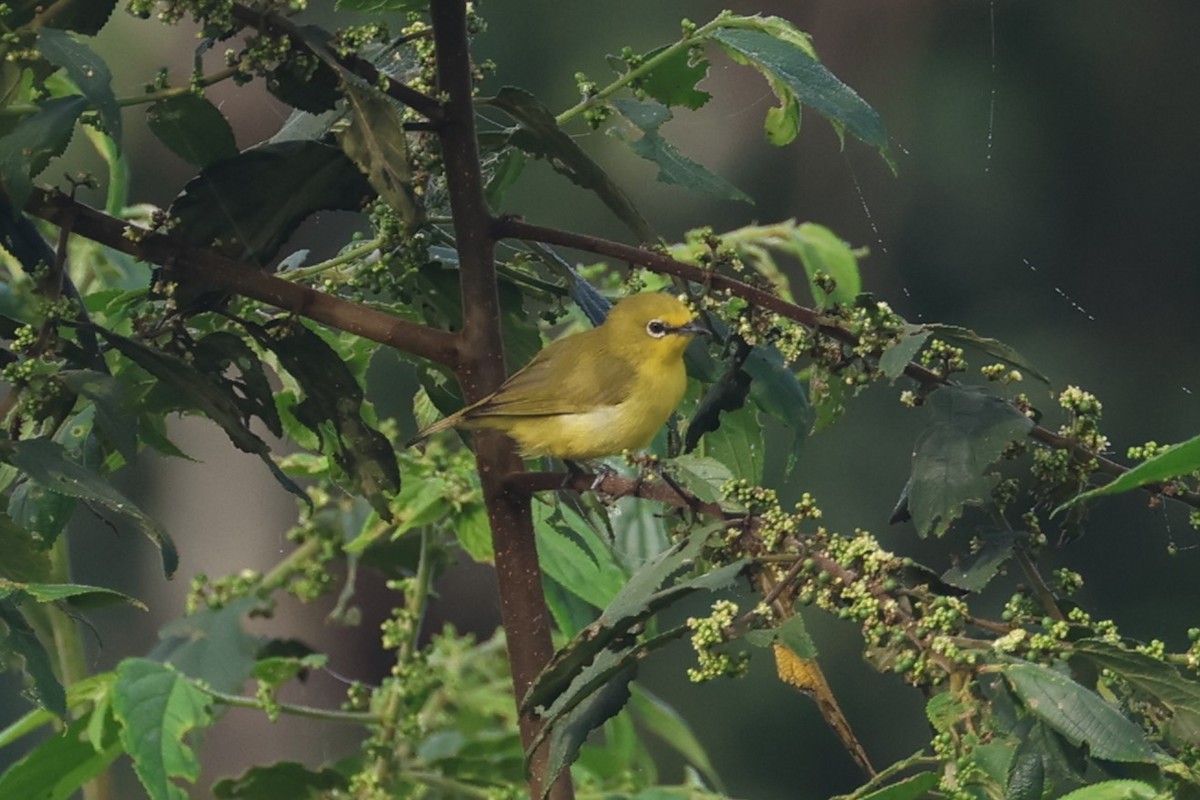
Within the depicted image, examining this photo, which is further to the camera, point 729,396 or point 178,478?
point 178,478

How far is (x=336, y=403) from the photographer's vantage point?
31.6 inches

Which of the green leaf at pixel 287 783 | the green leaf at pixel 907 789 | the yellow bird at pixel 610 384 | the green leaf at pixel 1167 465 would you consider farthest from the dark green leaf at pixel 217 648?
the green leaf at pixel 1167 465

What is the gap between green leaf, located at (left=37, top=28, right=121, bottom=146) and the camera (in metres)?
0.62

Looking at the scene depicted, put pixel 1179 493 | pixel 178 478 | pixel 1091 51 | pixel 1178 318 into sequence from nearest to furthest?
pixel 1179 493 < pixel 178 478 < pixel 1178 318 < pixel 1091 51

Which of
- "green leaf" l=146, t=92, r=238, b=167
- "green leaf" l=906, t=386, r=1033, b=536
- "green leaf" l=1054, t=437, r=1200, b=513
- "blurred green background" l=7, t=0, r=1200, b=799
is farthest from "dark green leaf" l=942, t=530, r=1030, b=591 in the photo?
"blurred green background" l=7, t=0, r=1200, b=799

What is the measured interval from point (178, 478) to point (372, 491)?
243cm

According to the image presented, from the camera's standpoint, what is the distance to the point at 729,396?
0.77 meters

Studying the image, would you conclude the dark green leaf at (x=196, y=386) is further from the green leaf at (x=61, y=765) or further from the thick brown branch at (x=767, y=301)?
the green leaf at (x=61, y=765)

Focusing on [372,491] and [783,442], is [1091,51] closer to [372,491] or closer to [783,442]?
[783,442]

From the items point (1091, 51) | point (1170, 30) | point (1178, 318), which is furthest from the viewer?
point (1170, 30)

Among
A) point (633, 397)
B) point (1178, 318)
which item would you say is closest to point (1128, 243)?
point (1178, 318)

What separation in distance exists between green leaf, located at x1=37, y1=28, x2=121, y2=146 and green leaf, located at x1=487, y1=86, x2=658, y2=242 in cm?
22

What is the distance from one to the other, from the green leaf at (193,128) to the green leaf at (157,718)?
1.02 feet

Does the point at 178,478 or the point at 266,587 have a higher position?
the point at 266,587
